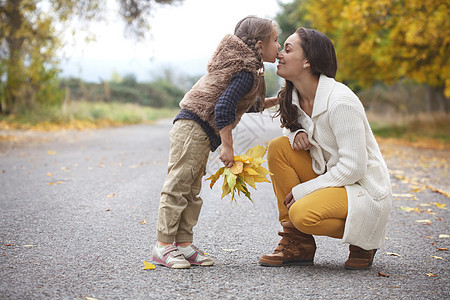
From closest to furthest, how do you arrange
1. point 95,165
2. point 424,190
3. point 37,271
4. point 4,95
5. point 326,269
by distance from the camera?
point 37,271
point 326,269
point 424,190
point 95,165
point 4,95

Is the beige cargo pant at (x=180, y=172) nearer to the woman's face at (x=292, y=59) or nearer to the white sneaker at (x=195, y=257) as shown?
the white sneaker at (x=195, y=257)

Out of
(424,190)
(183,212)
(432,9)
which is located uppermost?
(432,9)

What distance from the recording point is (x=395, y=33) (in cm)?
1190

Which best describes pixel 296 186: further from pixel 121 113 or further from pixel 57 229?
pixel 121 113

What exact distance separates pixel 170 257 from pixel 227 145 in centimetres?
76

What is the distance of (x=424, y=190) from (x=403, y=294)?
4034 mm

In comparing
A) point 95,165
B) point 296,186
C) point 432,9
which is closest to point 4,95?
point 95,165

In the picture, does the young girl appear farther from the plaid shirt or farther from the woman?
the woman

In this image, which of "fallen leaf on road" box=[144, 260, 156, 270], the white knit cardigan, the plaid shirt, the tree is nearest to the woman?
the white knit cardigan

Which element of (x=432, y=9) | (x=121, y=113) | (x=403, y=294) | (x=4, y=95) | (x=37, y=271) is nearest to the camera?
(x=403, y=294)

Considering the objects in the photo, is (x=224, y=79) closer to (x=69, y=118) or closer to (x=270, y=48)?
(x=270, y=48)

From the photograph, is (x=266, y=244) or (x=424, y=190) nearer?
(x=266, y=244)

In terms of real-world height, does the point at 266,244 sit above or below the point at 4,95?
below

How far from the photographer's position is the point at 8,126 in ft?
46.6
